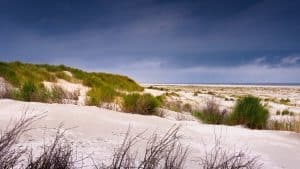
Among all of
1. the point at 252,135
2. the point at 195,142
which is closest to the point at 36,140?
the point at 195,142

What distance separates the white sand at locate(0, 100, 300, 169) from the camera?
4.64 m

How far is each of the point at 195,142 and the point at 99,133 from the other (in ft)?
3.75

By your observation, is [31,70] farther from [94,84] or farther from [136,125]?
[136,125]

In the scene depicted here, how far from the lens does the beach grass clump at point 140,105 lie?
10.0m

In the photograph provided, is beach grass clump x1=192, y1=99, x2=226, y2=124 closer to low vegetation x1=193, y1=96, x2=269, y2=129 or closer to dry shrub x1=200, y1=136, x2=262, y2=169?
low vegetation x1=193, y1=96, x2=269, y2=129

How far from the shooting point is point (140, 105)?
10312 mm

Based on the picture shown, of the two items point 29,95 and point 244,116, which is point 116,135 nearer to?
point 29,95

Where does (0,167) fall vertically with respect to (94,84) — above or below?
below

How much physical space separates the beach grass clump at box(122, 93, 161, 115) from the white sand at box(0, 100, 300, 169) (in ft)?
10.8

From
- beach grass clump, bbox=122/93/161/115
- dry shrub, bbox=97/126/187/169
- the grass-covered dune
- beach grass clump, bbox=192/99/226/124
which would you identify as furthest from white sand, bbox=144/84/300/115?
dry shrub, bbox=97/126/187/169

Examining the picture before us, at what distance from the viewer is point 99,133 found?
17.0ft

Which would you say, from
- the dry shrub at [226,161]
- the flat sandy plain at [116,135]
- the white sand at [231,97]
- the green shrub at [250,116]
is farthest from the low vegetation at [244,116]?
the dry shrub at [226,161]

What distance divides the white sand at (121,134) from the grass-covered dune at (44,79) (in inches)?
109

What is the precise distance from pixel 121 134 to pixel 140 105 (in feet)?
16.7
